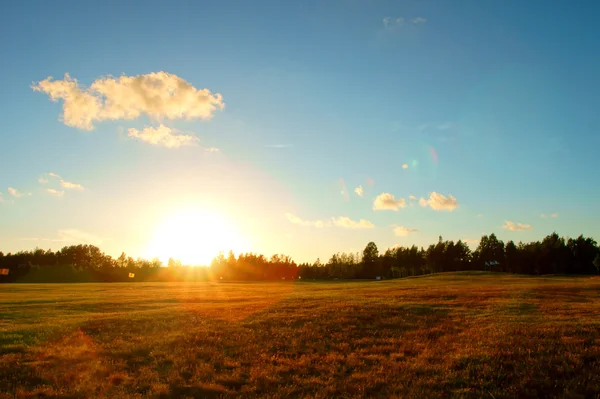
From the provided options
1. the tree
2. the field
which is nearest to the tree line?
the tree

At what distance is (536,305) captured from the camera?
33.3m

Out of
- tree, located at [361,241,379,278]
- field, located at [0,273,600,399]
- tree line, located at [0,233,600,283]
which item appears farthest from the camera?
tree, located at [361,241,379,278]

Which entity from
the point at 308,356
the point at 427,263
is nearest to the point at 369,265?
the point at 427,263

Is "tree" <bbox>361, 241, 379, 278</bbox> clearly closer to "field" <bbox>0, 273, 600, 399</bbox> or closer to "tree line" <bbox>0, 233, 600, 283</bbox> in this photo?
"tree line" <bbox>0, 233, 600, 283</bbox>

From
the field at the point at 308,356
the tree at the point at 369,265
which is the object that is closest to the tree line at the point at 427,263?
the tree at the point at 369,265

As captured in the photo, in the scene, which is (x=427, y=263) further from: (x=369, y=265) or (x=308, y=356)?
(x=308, y=356)

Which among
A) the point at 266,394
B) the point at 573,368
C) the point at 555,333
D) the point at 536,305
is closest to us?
the point at 266,394

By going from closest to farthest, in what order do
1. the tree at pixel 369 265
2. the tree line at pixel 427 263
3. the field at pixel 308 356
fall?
the field at pixel 308 356 < the tree line at pixel 427 263 < the tree at pixel 369 265

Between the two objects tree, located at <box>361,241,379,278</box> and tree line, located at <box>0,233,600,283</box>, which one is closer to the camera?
tree line, located at <box>0,233,600,283</box>

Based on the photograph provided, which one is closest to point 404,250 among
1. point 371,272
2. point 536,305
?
point 371,272

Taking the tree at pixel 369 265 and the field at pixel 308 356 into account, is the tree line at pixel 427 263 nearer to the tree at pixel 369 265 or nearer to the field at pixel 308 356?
the tree at pixel 369 265

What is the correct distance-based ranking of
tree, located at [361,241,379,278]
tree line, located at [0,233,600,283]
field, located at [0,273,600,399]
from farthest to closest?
tree, located at [361,241,379,278]
tree line, located at [0,233,600,283]
field, located at [0,273,600,399]

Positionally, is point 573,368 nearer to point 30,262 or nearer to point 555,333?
point 555,333

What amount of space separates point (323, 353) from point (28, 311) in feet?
99.8
